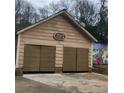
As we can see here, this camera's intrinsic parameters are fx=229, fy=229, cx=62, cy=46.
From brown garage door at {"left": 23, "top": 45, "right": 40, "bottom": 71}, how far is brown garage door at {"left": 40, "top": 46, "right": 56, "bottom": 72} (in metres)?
0.22

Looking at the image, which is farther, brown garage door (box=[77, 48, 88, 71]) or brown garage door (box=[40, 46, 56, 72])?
brown garage door (box=[77, 48, 88, 71])

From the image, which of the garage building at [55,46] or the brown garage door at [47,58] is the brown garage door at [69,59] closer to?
the garage building at [55,46]

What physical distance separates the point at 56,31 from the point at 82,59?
1.97 m

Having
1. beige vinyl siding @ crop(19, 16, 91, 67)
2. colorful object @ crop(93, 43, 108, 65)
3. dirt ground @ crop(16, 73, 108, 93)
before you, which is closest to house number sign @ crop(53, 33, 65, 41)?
beige vinyl siding @ crop(19, 16, 91, 67)

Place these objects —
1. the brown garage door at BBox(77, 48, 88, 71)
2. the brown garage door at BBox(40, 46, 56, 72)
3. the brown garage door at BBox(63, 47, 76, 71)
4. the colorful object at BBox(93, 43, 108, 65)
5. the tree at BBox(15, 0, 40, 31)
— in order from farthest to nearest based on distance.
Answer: the tree at BBox(15, 0, 40, 31) → the colorful object at BBox(93, 43, 108, 65) → the brown garage door at BBox(77, 48, 88, 71) → the brown garage door at BBox(63, 47, 76, 71) → the brown garage door at BBox(40, 46, 56, 72)

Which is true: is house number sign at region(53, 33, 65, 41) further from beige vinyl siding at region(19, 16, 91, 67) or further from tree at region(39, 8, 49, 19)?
tree at region(39, 8, 49, 19)

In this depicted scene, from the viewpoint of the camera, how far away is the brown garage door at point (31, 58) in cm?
914

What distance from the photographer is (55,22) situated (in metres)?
9.86

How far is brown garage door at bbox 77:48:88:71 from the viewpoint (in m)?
10.6

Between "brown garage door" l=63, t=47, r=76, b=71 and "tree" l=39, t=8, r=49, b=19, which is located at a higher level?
"tree" l=39, t=8, r=49, b=19

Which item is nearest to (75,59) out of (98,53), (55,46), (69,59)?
(69,59)
